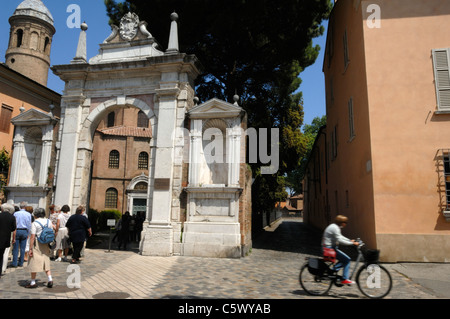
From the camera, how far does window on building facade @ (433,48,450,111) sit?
9.90 m

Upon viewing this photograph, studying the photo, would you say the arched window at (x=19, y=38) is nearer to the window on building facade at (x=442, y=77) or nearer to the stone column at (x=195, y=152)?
the stone column at (x=195, y=152)

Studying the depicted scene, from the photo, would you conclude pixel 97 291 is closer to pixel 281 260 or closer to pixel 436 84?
pixel 281 260

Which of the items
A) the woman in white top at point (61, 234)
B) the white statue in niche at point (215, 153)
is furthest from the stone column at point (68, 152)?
the white statue in niche at point (215, 153)

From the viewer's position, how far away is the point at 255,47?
17.1 meters

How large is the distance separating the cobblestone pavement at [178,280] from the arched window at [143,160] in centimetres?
2424

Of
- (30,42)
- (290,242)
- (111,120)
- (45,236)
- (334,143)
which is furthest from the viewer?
(111,120)

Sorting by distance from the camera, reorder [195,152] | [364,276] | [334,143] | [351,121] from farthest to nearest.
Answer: [334,143] < [351,121] < [195,152] < [364,276]

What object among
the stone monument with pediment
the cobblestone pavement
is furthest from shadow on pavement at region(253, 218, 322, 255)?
the cobblestone pavement

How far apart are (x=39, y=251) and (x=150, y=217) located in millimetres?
5562

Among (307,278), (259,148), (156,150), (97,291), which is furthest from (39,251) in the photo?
(259,148)

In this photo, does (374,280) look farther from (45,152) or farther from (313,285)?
(45,152)

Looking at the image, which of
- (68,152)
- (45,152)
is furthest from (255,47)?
(45,152)

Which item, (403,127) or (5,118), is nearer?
(403,127)

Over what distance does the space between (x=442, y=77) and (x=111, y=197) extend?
30008 mm
